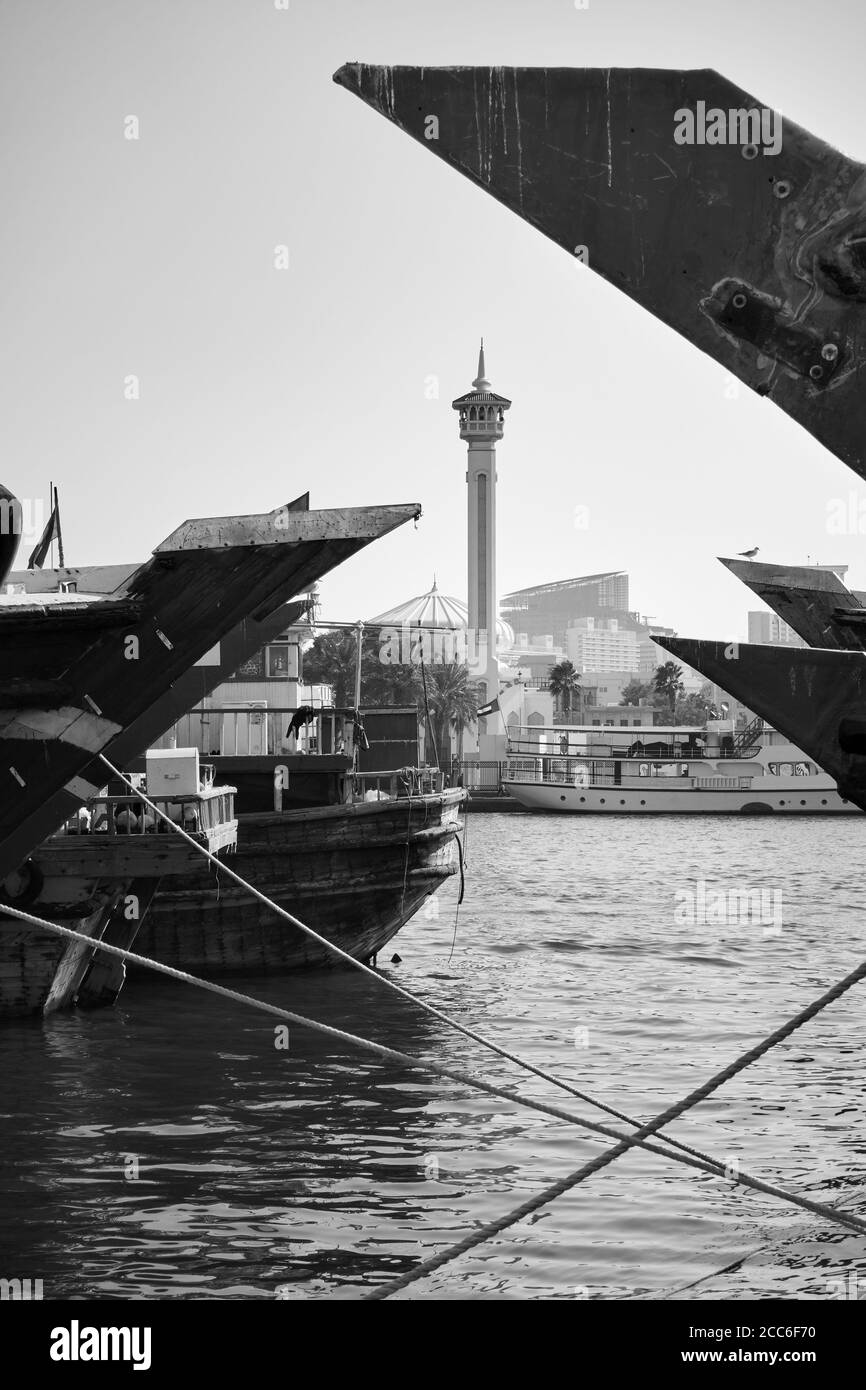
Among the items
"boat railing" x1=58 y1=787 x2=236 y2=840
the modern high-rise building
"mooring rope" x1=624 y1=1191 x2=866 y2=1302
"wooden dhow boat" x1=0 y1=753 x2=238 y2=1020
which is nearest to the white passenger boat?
the modern high-rise building

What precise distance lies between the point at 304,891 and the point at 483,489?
83.3 m

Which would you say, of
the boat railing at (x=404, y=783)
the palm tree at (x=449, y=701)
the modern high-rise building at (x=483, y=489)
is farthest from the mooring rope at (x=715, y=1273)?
the modern high-rise building at (x=483, y=489)

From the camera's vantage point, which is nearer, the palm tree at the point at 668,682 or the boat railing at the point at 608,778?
the boat railing at the point at 608,778

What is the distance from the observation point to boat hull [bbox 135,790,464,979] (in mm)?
19297

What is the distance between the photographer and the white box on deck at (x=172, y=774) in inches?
647

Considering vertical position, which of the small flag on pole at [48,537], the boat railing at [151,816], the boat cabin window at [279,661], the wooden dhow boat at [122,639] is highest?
the small flag on pole at [48,537]

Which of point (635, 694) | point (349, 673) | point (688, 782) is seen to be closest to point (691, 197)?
point (688, 782)

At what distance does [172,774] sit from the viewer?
54.0 feet

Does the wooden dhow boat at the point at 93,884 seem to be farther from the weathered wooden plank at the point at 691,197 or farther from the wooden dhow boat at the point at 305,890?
the weathered wooden plank at the point at 691,197

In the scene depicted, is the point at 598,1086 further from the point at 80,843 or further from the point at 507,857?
the point at 507,857

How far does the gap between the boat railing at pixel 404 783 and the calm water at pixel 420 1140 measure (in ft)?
10.3

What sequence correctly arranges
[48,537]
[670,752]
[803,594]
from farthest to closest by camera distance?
[670,752], [48,537], [803,594]

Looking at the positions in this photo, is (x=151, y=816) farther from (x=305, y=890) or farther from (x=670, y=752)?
(x=670, y=752)
